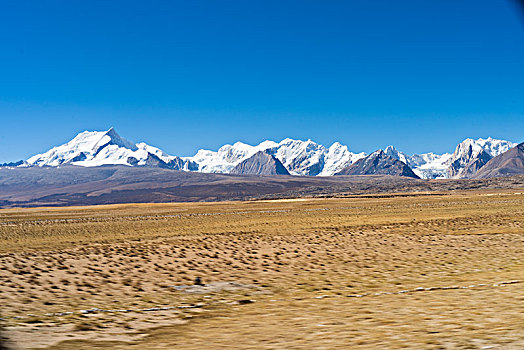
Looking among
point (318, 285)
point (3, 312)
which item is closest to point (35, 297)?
point (3, 312)

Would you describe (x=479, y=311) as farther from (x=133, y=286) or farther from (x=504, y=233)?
(x=504, y=233)

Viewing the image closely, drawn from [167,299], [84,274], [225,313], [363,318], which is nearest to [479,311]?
[363,318]

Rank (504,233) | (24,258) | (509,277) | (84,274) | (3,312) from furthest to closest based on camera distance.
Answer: (504,233) < (24,258) < (84,274) < (509,277) < (3,312)

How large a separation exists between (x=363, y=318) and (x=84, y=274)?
11.2 metres

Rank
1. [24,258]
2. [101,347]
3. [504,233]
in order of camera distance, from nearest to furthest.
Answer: [101,347]
[24,258]
[504,233]

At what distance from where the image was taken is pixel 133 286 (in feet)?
49.9

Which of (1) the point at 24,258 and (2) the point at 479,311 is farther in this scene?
(1) the point at 24,258

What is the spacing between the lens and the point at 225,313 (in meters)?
11.9

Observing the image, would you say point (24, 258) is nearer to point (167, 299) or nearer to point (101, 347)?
point (167, 299)

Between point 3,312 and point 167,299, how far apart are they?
4477 millimetres

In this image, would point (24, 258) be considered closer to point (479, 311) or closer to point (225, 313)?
point (225, 313)

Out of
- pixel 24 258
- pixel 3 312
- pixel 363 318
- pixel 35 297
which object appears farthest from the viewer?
pixel 24 258

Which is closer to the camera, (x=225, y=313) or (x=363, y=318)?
(x=363, y=318)

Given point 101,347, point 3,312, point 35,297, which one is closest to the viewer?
point 101,347
